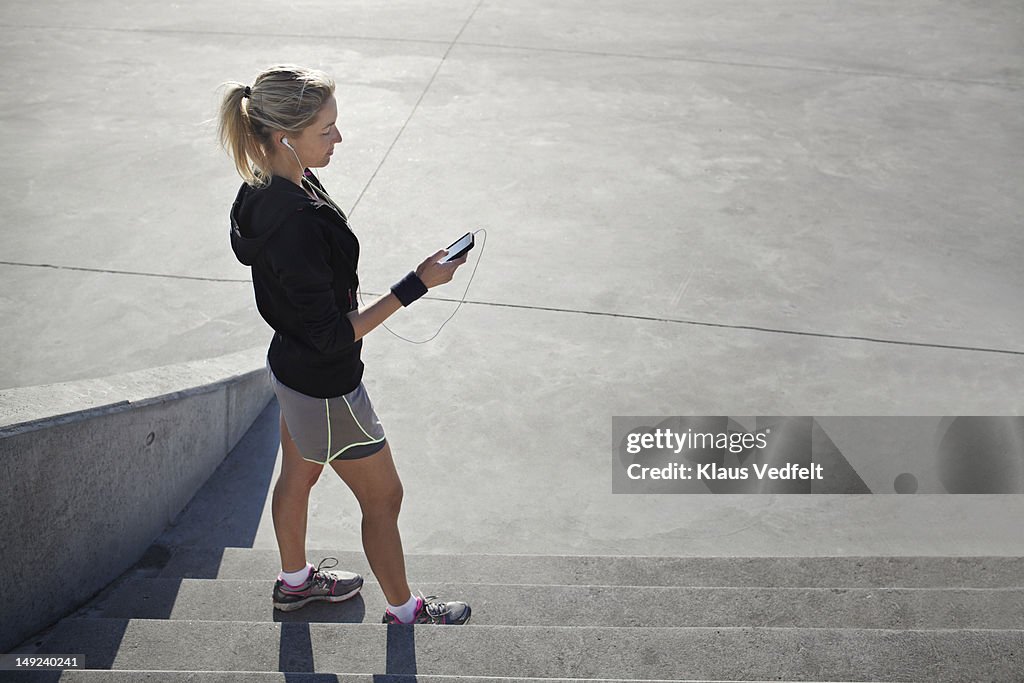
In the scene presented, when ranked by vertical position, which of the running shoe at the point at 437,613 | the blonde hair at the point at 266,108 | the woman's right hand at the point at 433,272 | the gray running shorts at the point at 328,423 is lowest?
the running shoe at the point at 437,613

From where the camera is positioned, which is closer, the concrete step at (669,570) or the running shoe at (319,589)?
the running shoe at (319,589)

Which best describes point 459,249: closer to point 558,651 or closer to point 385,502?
point 385,502

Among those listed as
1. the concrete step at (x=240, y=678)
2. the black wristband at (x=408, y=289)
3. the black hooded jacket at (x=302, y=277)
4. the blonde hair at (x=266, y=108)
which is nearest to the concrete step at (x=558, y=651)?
the concrete step at (x=240, y=678)

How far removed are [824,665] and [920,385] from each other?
8.72ft

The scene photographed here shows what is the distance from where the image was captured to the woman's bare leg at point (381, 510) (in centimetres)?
303

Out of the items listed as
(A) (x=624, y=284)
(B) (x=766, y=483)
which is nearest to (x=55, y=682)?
(B) (x=766, y=483)

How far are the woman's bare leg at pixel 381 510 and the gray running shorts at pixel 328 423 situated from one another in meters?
0.07

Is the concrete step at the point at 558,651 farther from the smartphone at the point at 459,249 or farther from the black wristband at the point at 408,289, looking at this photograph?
the smartphone at the point at 459,249

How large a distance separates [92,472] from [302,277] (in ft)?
4.28

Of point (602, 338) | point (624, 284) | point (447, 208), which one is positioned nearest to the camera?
point (602, 338)

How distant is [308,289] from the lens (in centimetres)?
258

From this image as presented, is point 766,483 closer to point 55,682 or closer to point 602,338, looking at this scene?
point 602,338

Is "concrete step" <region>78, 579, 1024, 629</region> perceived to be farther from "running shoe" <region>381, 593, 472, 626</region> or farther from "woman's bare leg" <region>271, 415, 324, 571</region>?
"woman's bare leg" <region>271, 415, 324, 571</region>

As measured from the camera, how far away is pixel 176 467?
3.97 m
